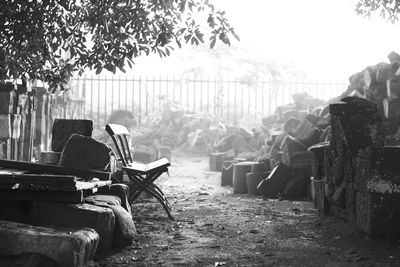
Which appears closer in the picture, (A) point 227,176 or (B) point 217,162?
(A) point 227,176

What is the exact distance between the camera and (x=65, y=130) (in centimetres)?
756

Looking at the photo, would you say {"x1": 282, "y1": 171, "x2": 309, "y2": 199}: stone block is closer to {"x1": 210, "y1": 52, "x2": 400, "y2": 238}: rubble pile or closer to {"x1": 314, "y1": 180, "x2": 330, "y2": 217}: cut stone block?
{"x1": 210, "y1": 52, "x2": 400, "y2": 238}: rubble pile

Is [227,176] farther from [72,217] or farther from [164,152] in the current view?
[72,217]

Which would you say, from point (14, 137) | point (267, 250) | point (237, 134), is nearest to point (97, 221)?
point (267, 250)

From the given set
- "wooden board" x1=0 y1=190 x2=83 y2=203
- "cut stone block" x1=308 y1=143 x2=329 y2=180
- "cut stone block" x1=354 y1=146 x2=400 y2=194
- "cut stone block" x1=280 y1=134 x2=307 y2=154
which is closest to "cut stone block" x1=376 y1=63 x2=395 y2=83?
"cut stone block" x1=280 y1=134 x2=307 y2=154

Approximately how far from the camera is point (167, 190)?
10320 mm

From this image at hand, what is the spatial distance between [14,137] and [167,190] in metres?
3.09

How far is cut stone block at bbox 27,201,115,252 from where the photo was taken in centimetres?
472

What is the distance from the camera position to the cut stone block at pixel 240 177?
10.3 m

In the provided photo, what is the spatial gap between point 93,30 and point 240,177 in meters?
4.57

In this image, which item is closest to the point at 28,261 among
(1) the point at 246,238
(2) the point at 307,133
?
(1) the point at 246,238

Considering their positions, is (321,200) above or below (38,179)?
below

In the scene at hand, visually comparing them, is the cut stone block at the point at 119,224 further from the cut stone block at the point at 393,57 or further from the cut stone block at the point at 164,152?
the cut stone block at the point at 164,152

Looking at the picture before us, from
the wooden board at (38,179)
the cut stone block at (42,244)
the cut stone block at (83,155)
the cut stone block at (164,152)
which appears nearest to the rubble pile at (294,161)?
the cut stone block at (83,155)
